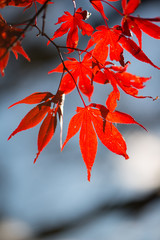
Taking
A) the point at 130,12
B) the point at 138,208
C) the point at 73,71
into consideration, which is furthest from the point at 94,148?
the point at 138,208

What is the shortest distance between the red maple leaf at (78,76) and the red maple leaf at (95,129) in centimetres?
7

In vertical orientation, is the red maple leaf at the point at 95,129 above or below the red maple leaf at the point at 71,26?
below

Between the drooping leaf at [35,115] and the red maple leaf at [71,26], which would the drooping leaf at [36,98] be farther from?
the red maple leaf at [71,26]

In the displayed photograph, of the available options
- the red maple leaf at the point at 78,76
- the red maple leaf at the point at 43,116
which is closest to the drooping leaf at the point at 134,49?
the red maple leaf at the point at 78,76

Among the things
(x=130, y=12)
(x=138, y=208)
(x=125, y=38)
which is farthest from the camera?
(x=138, y=208)

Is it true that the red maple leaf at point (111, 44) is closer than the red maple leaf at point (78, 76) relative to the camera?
Yes

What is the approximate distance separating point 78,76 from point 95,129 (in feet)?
0.66

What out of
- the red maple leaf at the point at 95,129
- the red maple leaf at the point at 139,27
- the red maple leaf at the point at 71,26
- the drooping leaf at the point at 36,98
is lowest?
the red maple leaf at the point at 95,129

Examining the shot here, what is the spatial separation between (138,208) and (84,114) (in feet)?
7.91

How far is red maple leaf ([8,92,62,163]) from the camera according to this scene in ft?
2.10

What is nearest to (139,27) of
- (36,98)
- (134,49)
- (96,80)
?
(134,49)

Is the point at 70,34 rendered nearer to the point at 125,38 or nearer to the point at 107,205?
the point at 125,38

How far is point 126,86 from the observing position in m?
0.67

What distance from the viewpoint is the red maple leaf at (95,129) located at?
66 centimetres
